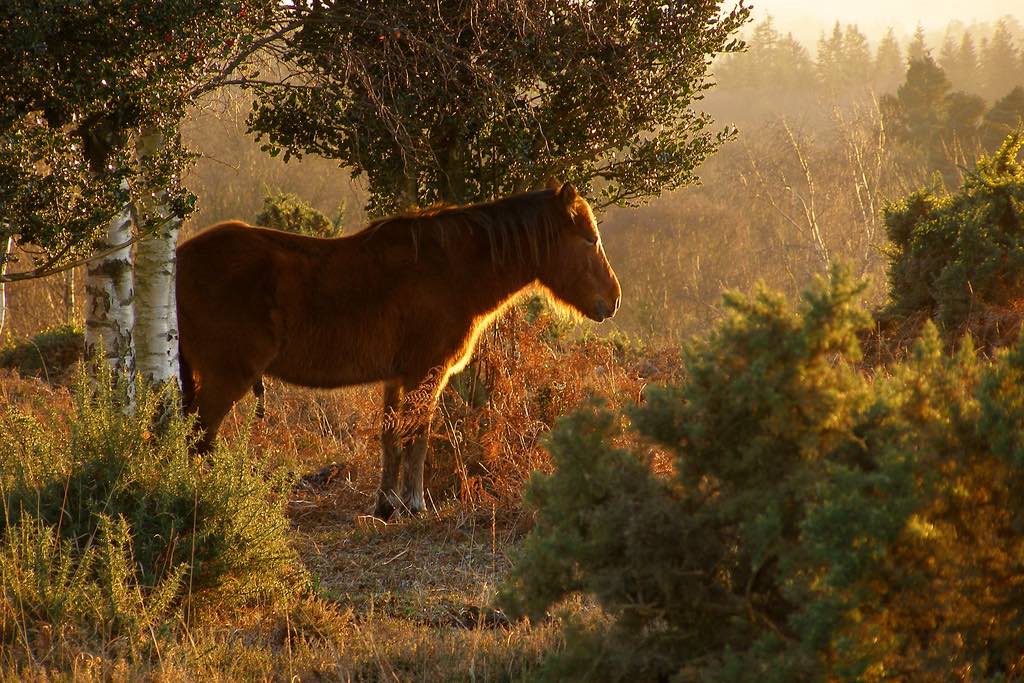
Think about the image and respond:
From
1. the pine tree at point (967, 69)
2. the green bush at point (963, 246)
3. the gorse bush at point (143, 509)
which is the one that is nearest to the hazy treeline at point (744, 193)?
the green bush at point (963, 246)

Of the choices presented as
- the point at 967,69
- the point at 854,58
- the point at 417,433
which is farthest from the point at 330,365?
the point at 854,58

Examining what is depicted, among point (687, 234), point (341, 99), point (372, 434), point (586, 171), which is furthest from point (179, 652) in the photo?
point (687, 234)

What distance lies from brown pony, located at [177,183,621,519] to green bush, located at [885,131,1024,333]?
4166 mm

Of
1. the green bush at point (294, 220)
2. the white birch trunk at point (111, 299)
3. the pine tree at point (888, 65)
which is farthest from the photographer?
the pine tree at point (888, 65)

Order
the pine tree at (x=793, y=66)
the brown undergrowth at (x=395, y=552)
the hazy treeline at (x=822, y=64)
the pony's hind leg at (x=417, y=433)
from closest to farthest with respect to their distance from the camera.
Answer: the brown undergrowth at (x=395, y=552)
the pony's hind leg at (x=417, y=433)
the hazy treeline at (x=822, y=64)
the pine tree at (x=793, y=66)

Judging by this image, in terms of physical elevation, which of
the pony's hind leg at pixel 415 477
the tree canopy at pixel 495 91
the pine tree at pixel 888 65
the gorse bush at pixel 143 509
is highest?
the pine tree at pixel 888 65

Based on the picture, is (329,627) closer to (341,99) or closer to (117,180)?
(117,180)

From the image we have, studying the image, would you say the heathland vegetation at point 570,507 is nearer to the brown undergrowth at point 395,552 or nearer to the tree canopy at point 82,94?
the brown undergrowth at point 395,552

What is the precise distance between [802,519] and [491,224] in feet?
14.6

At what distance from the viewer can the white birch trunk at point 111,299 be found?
5.68 metres

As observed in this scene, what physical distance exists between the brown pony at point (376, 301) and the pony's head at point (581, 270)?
0.07 feet

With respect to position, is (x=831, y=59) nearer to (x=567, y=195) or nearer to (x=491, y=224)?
(x=567, y=195)

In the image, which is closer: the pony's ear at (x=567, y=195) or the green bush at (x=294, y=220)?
the pony's ear at (x=567, y=195)

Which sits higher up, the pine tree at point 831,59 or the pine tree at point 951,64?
the pine tree at point 831,59
